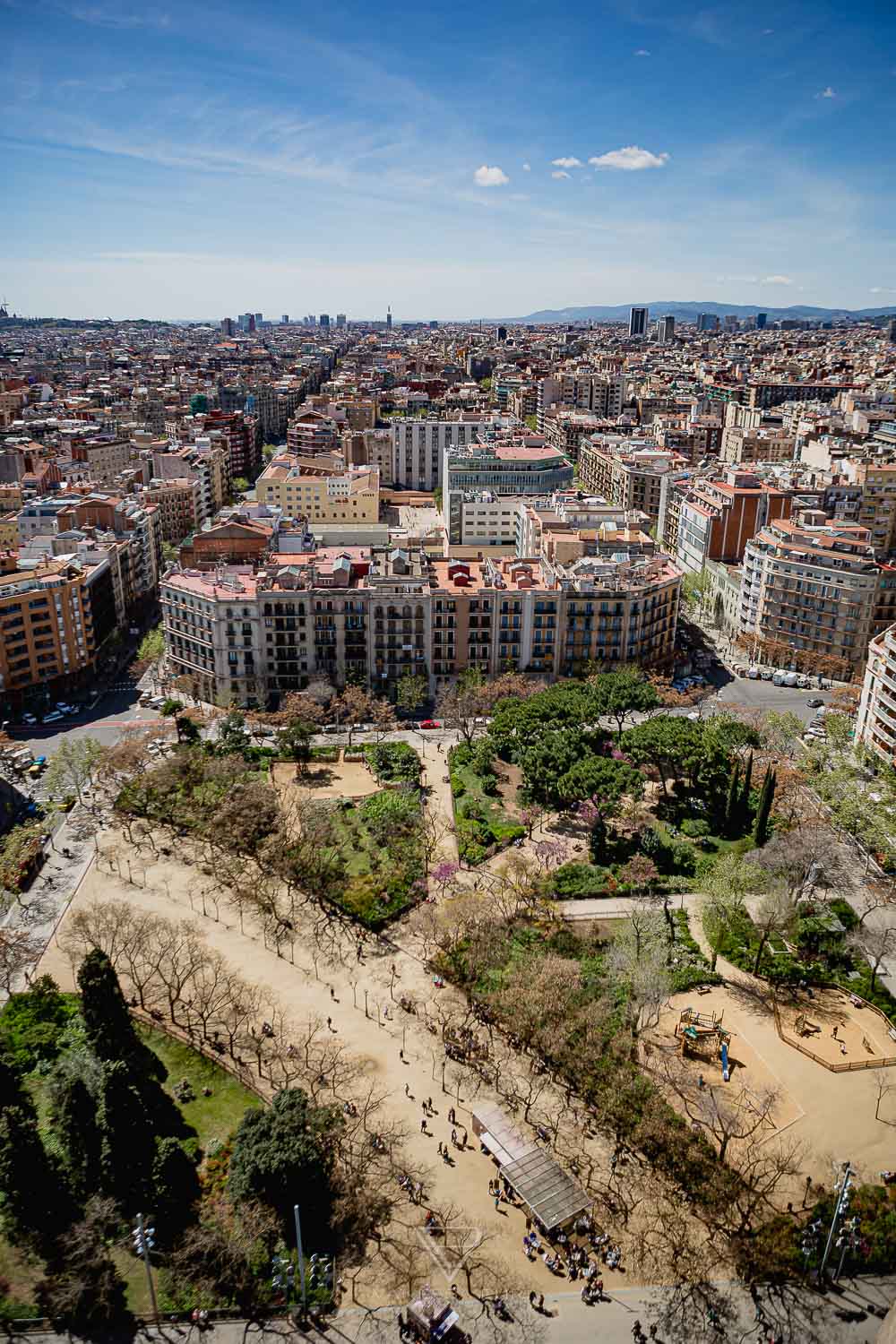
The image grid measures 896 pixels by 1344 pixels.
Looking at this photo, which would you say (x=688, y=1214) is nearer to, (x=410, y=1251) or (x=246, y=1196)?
(x=410, y=1251)

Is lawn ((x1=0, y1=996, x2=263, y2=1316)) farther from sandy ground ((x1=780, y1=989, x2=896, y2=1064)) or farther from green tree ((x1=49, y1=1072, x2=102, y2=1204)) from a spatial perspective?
sandy ground ((x1=780, y1=989, x2=896, y2=1064))

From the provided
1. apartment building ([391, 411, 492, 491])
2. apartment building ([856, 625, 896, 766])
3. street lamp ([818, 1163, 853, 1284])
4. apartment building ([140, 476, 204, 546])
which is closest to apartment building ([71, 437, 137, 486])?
apartment building ([140, 476, 204, 546])

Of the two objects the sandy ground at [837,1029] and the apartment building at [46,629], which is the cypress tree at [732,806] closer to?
the sandy ground at [837,1029]

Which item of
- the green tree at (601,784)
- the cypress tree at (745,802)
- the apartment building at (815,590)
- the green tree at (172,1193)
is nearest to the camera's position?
the green tree at (172,1193)

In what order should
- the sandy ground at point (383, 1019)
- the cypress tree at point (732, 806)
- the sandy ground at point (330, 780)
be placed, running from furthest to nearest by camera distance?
the sandy ground at point (330, 780) < the cypress tree at point (732, 806) < the sandy ground at point (383, 1019)

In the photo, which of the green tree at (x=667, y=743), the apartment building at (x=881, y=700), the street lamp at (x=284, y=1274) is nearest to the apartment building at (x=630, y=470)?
the apartment building at (x=881, y=700)

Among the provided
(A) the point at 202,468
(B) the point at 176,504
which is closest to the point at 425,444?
(A) the point at 202,468
